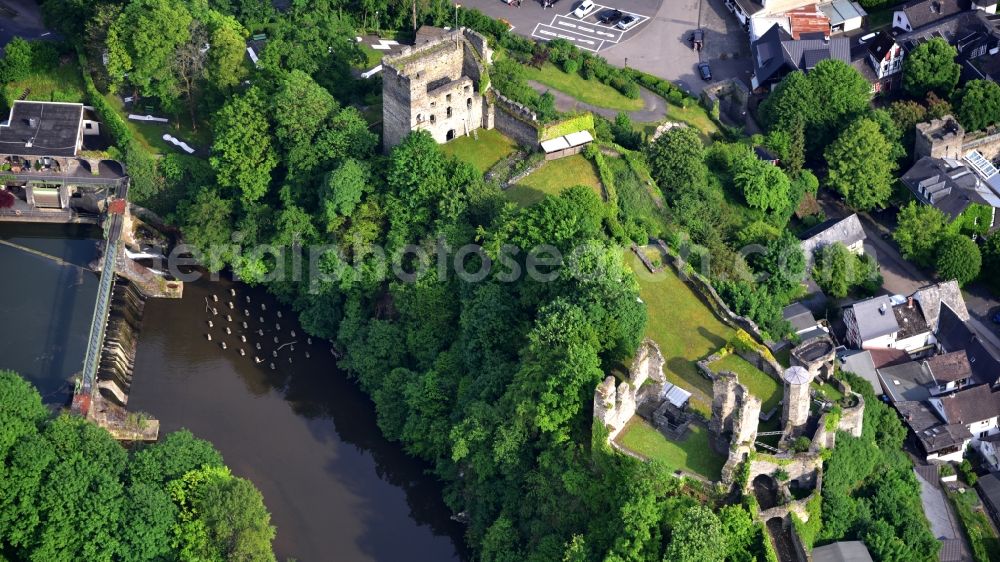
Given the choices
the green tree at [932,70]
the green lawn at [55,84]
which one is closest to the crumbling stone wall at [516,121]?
the green tree at [932,70]

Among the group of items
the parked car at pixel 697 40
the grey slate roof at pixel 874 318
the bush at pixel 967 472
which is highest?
the parked car at pixel 697 40

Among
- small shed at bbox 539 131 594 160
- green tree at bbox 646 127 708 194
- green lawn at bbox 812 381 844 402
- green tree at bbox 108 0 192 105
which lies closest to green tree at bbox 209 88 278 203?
green tree at bbox 108 0 192 105

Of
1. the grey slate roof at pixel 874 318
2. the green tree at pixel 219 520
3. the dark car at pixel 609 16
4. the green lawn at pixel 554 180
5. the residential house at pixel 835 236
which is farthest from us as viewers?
the dark car at pixel 609 16

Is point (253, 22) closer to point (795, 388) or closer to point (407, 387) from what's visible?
point (407, 387)

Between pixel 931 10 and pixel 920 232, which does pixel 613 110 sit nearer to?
pixel 920 232

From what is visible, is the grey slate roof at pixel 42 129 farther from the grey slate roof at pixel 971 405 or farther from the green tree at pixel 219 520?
the grey slate roof at pixel 971 405

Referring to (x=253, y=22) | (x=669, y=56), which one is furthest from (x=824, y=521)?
(x=253, y=22)
